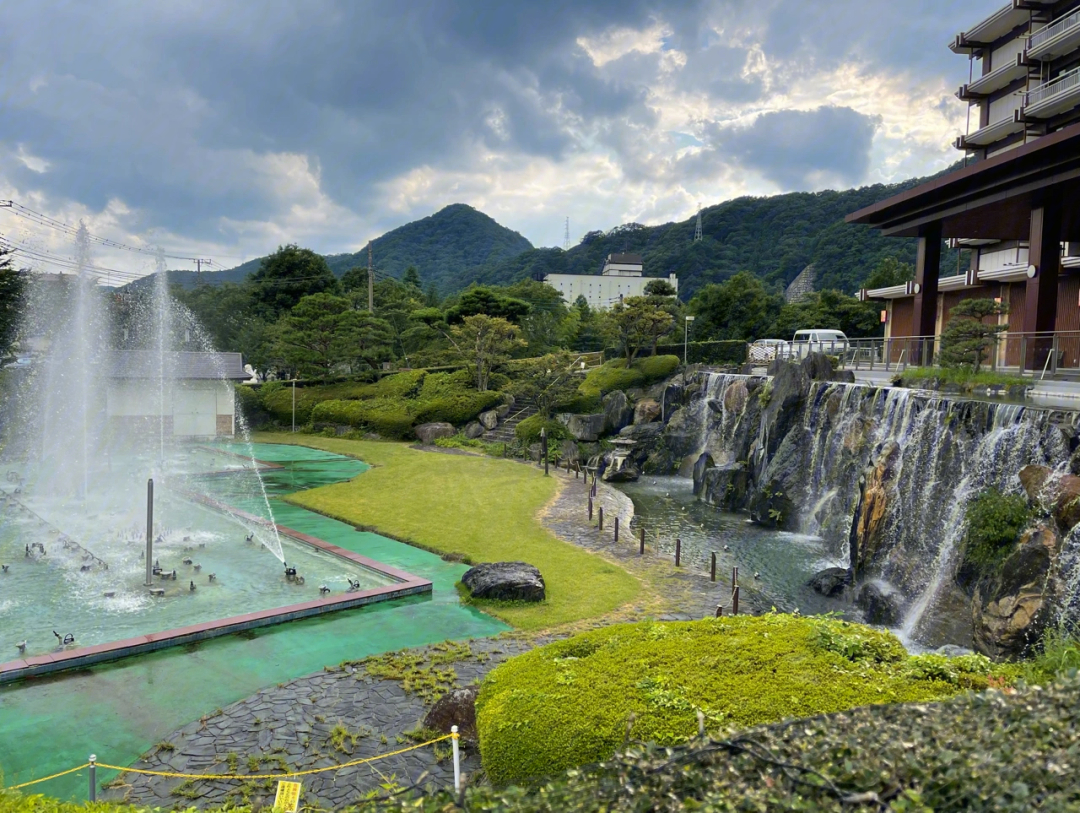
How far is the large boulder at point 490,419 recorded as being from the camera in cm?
3939

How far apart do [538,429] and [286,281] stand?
3629 centimetres

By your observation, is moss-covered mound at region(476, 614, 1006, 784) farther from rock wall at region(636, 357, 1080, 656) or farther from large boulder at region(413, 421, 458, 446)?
large boulder at region(413, 421, 458, 446)

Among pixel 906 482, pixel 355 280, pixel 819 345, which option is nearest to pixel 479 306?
pixel 819 345

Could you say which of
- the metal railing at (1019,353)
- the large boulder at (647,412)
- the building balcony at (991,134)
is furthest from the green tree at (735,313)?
the metal railing at (1019,353)

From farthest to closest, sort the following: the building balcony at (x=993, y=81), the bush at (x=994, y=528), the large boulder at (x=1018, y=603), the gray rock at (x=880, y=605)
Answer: the building balcony at (x=993, y=81) → the gray rock at (x=880, y=605) → the bush at (x=994, y=528) → the large boulder at (x=1018, y=603)

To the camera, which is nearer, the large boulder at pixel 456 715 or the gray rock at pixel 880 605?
the large boulder at pixel 456 715

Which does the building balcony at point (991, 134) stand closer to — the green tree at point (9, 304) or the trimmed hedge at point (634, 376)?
the trimmed hedge at point (634, 376)

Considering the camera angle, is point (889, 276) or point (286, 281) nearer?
point (889, 276)

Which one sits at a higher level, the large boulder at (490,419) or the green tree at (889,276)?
the green tree at (889,276)

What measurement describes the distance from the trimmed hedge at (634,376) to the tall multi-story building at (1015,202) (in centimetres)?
1208

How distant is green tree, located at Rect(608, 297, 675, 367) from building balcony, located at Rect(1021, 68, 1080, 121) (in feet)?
59.3

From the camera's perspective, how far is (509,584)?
13.2 m

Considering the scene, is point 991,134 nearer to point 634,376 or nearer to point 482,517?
point 634,376

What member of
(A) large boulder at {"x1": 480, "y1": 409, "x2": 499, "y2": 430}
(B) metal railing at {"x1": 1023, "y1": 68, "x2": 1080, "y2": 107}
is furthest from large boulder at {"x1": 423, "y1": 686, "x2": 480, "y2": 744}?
(A) large boulder at {"x1": 480, "y1": 409, "x2": 499, "y2": 430}
